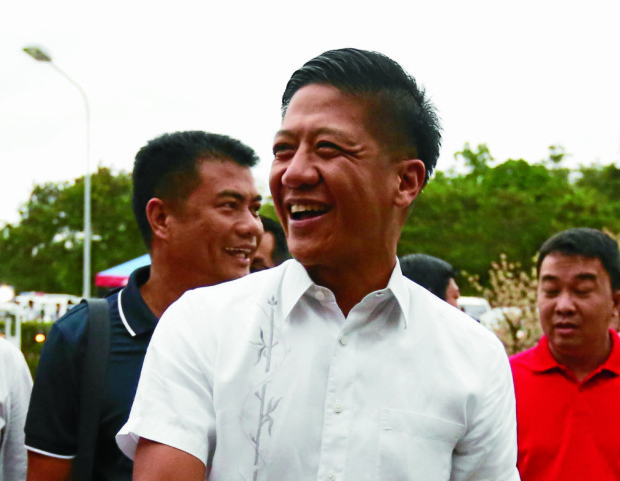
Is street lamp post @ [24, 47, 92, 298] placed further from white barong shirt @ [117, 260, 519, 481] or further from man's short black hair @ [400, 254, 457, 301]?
white barong shirt @ [117, 260, 519, 481]

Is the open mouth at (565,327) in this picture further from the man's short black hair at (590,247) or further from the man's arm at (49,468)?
the man's arm at (49,468)

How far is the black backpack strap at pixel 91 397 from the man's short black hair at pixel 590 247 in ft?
7.98

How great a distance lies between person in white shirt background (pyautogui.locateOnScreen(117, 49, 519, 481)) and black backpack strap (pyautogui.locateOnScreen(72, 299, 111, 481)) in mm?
889

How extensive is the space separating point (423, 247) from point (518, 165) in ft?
61.8

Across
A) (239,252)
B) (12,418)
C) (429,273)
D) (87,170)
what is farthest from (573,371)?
(87,170)

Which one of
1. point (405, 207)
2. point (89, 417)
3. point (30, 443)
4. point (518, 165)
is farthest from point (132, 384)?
point (518, 165)

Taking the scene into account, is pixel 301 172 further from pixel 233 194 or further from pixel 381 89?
pixel 233 194

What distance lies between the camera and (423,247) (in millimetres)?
34719

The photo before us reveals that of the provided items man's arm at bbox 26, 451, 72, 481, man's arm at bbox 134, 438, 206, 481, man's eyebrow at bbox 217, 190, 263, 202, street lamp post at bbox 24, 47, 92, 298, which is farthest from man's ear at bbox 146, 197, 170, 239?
street lamp post at bbox 24, 47, 92, 298

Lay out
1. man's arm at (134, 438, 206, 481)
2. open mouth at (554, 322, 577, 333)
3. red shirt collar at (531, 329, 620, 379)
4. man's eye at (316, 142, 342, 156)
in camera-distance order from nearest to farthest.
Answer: man's arm at (134, 438, 206, 481)
man's eye at (316, 142, 342, 156)
red shirt collar at (531, 329, 620, 379)
open mouth at (554, 322, 577, 333)

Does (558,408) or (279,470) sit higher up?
(279,470)

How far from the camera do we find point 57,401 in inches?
109

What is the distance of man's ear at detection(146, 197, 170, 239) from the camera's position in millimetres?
3475

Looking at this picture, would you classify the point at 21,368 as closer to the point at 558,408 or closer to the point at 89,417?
the point at 89,417
